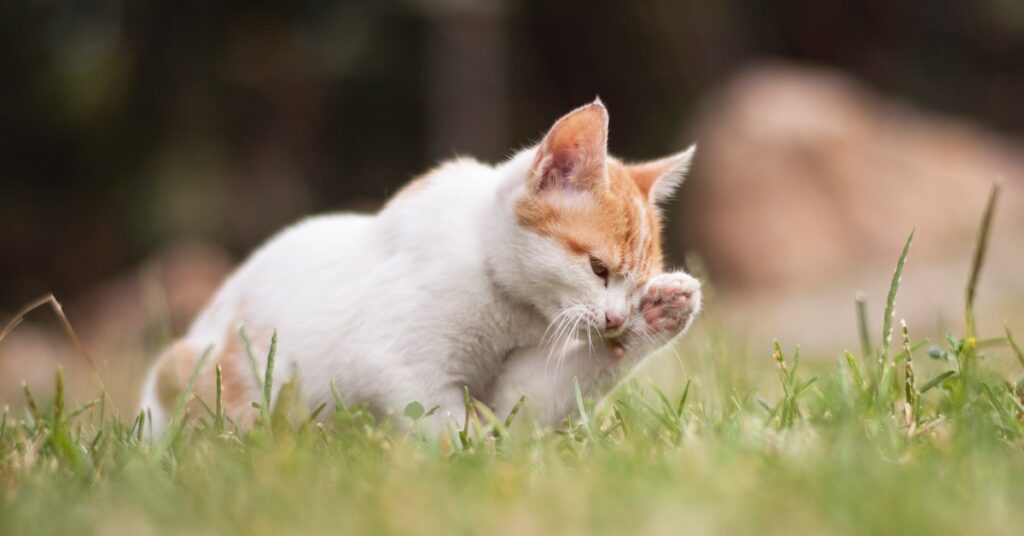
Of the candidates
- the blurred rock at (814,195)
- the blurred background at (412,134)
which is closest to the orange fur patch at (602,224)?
the blurred background at (412,134)

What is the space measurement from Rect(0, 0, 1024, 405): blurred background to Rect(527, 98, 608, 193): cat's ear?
13.3 ft

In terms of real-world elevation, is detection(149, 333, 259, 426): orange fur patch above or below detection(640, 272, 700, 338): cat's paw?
below

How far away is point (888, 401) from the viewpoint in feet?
5.82

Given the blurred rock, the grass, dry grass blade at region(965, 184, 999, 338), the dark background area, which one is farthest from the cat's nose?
the dark background area

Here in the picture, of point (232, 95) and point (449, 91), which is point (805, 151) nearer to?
point (449, 91)

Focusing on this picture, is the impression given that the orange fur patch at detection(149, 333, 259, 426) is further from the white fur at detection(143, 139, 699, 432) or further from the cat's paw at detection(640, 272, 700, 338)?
the cat's paw at detection(640, 272, 700, 338)

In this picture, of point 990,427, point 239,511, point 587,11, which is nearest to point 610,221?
point 990,427

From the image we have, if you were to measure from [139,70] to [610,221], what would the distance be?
20.9 feet

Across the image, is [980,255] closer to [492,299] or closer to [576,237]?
[576,237]

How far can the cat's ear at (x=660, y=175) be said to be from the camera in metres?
2.32

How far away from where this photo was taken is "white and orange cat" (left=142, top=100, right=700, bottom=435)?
77.5 inches

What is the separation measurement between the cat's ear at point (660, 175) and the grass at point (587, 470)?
1.69 feet

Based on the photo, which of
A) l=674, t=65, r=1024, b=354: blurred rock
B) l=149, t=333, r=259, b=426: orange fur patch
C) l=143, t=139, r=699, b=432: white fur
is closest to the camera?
l=143, t=139, r=699, b=432: white fur

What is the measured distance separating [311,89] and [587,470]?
7144 millimetres
